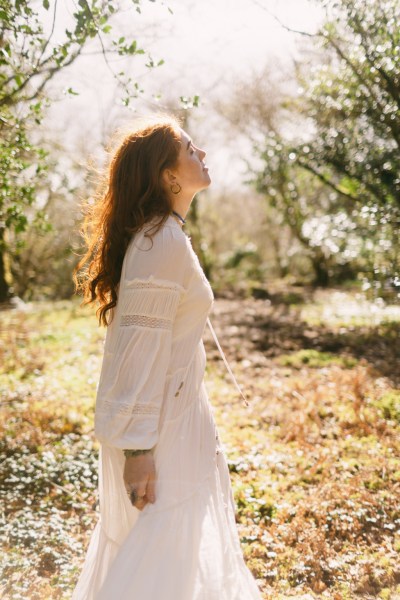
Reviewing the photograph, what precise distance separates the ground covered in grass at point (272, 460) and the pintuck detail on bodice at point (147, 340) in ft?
5.60

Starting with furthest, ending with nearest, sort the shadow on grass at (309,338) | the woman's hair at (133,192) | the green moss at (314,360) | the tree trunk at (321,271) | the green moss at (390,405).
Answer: the tree trunk at (321,271) < the shadow on grass at (309,338) < the green moss at (314,360) < the green moss at (390,405) < the woman's hair at (133,192)

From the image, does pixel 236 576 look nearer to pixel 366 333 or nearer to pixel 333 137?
pixel 333 137

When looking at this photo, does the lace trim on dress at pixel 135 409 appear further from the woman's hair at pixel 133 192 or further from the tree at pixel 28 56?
the tree at pixel 28 56

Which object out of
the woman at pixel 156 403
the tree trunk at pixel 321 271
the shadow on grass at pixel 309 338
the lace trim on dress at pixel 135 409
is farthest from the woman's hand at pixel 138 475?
the tree trunk at pixel 321 271

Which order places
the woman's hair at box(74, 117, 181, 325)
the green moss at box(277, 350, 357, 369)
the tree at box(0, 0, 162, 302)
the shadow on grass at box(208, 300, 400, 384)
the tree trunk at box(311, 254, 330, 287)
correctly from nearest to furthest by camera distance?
the woman's hair at box(74, 117, 181, 325), the tree at box(0, 0, 162, 302), the green moss at box(277, 350, 357, 369), the shadow on grass at box(208, 300, 400, 384), the tree trunk at box(311, 254, 330, 287)

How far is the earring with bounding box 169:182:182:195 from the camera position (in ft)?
6.49

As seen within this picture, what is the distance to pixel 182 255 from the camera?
1.81 m

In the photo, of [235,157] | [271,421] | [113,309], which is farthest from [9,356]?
[235,157]

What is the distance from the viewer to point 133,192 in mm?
1933

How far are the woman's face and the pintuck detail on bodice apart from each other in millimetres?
198

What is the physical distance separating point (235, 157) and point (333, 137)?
874 cm

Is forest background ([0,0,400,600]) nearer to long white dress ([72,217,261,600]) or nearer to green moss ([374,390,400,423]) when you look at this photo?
green moss ([374,390,400,423])

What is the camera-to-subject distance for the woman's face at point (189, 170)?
6.50 feet

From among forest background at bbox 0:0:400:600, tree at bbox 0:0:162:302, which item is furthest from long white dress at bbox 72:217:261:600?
tree at bbox 0:0:162:302
